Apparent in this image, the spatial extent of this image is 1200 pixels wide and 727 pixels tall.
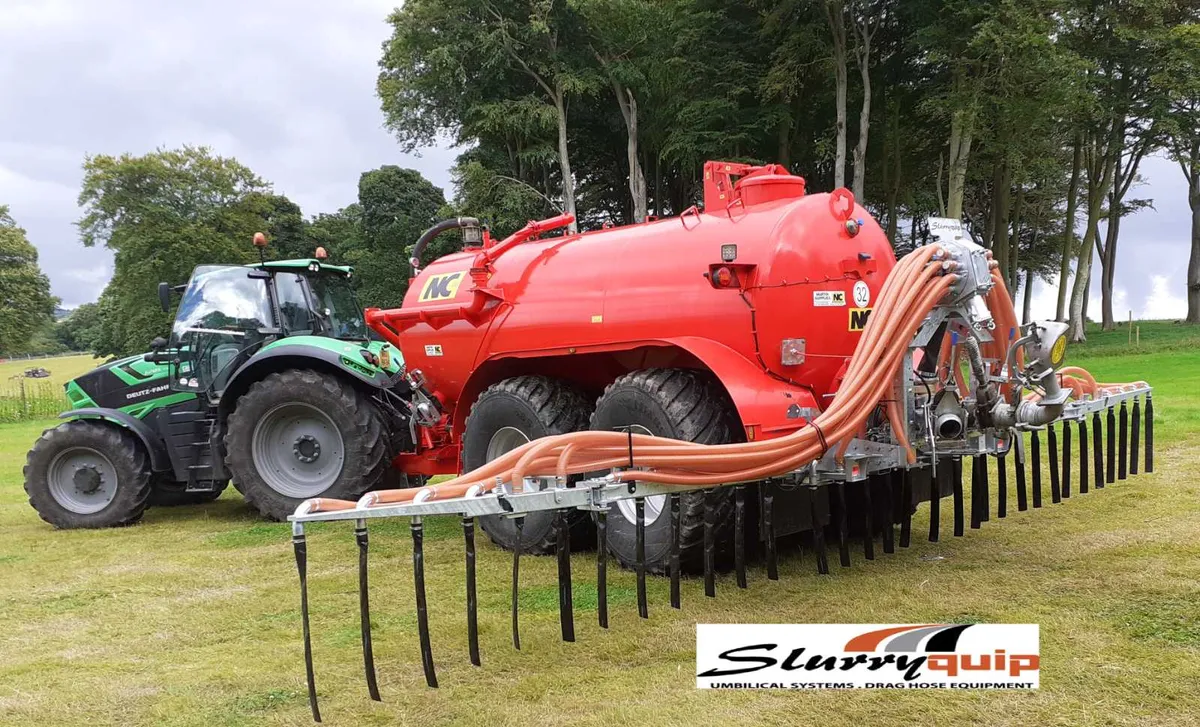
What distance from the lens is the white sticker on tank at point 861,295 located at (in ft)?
14.5

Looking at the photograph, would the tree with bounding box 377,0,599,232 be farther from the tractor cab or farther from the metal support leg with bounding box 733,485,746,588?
the metal support leg with bounding box 733,485,746,588

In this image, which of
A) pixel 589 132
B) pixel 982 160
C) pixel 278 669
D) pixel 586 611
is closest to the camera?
pixel 278 669

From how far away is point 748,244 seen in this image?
4367 mm

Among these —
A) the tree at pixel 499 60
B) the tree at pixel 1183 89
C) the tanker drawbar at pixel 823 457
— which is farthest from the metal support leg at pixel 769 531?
the tree at pixel 1183 89

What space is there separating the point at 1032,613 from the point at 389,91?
24071 millimetres

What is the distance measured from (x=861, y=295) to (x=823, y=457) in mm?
1127

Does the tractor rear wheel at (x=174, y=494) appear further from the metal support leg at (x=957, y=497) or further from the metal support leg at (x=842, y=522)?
the metal support leg at (x=957, y=497)

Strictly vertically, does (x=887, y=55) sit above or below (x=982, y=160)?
above

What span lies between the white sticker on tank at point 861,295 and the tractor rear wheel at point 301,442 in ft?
12.2

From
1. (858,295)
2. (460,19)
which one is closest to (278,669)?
(858,295)

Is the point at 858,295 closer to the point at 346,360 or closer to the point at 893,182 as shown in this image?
the point at 346,360

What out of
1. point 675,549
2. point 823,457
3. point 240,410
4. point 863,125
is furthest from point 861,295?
point 863,125

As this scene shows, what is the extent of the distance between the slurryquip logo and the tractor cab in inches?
201

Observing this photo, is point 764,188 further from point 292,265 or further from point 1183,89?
point 1183,89
